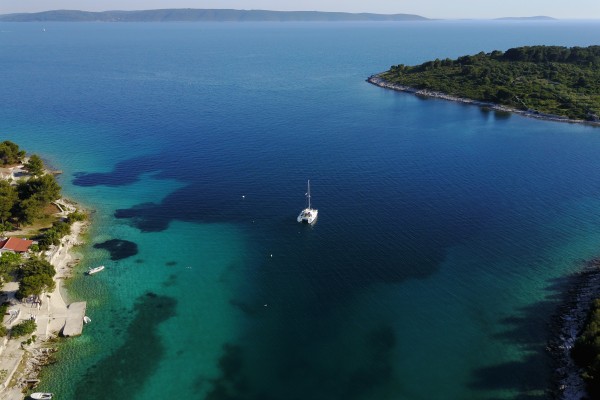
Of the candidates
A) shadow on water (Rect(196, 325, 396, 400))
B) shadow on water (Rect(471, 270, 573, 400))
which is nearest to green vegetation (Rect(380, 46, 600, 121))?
shadow on water (Rect(471, 270, 573, 400))

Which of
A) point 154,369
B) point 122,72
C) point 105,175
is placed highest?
point 122,72

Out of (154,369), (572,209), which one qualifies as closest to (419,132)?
(572,209)

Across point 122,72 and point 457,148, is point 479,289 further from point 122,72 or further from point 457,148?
point 122,72

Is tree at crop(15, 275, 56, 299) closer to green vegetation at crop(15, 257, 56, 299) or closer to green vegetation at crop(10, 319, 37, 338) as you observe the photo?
green vegetation at crop(15, 257, 56, 299)

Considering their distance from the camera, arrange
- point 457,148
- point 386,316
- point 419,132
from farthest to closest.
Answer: point 419,132 → point 457,148 → point 386,316

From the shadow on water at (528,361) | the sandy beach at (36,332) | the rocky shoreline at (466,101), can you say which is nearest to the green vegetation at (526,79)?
the rocky shoreline at (466,101)

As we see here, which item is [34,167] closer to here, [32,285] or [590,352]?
[32,285]
